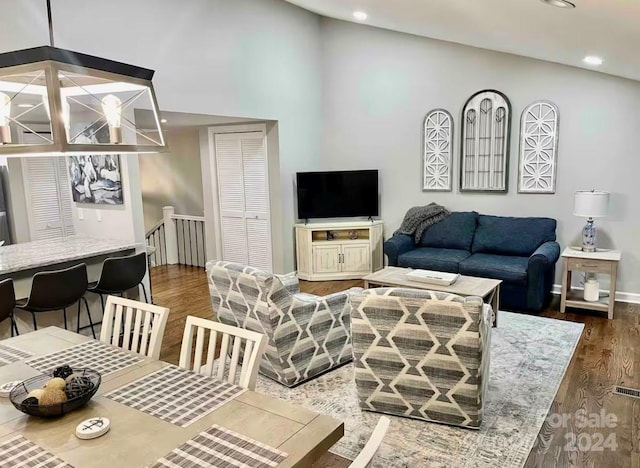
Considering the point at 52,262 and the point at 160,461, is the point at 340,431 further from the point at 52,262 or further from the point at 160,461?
the point at 52,262

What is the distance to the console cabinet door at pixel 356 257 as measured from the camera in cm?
666

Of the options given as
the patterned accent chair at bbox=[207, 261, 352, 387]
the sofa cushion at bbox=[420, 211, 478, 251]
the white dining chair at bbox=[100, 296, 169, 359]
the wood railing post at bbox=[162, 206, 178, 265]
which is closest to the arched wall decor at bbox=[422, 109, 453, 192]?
the sofa cushion at bbox=[420, 211, 478, 251]

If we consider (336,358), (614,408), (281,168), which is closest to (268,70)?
(281,168)

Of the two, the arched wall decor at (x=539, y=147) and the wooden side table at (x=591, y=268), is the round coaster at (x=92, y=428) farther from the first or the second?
the arched wall decor at (x=539, y=147)

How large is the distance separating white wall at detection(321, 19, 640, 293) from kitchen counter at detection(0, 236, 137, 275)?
3.66m

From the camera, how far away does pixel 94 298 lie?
4.47 m

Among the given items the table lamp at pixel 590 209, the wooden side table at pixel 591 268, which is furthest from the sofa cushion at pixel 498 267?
the table lamp at pixel 590 209

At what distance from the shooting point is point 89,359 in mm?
2266

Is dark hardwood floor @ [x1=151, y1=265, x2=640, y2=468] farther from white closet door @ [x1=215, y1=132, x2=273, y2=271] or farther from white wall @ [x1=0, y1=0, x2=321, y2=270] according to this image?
white wall @ [x1=0, y1=0, x2=321, y2=270]

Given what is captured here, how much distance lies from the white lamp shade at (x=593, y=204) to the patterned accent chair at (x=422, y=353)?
271cm

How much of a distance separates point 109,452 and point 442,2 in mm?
3570

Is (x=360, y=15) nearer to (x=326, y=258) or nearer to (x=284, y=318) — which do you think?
(x=326, y=258)

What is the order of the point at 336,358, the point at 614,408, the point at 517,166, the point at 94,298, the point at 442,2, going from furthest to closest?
the point at 517,166 → the point at 94,298 → the point at 336,358 → the point at 442,2 → the point at 614,408

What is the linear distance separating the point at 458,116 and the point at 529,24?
265 centimetres
